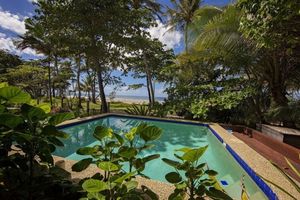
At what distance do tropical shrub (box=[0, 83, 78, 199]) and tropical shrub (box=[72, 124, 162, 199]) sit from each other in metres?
0.18

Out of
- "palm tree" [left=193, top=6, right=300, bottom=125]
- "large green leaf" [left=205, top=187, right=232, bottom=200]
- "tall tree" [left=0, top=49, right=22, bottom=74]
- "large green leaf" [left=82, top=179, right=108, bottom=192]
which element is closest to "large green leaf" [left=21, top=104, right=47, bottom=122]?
"large green leaf" [left=82, top=179, right=108, bottom=192]

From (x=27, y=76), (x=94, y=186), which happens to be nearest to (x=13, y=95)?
(x=94, y=186)

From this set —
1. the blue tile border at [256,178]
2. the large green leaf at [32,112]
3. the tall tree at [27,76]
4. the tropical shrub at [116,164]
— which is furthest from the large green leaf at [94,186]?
the tall tree at [27,76]

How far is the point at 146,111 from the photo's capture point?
37.8ft

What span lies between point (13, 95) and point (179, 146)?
5881 millimetres

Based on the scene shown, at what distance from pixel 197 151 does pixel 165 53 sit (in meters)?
19.3

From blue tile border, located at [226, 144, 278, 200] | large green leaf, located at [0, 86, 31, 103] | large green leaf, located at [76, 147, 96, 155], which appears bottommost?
blue tile border, located at [226, 144, 278, 200]

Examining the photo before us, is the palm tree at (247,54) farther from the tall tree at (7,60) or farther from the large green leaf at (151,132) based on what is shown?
the tall tree at (7,60)

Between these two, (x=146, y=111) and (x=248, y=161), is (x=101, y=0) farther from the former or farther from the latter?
(x=248, y=161)

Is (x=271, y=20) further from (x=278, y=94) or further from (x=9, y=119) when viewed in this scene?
(x=278, y=94)

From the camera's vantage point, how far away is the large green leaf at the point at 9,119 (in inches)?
44.5

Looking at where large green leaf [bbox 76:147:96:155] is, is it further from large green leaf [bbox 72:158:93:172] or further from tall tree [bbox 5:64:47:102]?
tall tree [bbox 5:64:47:102]

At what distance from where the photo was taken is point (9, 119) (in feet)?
3.75

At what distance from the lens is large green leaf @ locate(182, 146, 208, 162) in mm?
1075
